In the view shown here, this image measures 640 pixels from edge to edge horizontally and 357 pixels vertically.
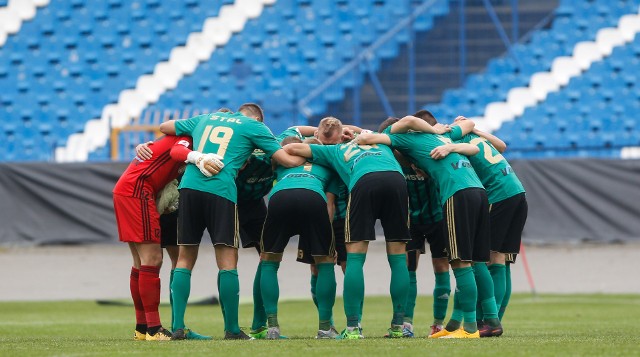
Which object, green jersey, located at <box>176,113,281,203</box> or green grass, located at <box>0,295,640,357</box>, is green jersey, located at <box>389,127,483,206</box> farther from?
green grass, located at <box>0,295,640,357</box>

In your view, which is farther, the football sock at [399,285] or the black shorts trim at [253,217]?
the black shorts trim at [253,217]

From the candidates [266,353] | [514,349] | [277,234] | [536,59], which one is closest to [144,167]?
[277,234]

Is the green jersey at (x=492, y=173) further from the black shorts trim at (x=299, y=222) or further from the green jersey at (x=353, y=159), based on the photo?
the black shorts trim at (x=299, y=222)

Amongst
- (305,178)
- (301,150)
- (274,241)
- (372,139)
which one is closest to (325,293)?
(274,241)

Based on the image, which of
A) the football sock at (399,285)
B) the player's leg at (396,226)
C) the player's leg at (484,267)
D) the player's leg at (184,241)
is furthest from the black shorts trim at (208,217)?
the player's leg at (484,267)

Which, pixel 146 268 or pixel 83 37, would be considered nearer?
pixel 146 268

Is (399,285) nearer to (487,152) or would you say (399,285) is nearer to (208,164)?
(487,152)

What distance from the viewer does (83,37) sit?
2228 cm

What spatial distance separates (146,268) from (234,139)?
4.11 ft

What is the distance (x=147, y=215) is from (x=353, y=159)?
1686 mm

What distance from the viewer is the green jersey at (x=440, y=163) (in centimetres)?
818

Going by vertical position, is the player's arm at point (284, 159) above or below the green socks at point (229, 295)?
above

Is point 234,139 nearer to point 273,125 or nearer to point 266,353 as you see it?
point 266,353

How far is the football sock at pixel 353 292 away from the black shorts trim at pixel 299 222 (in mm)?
305
